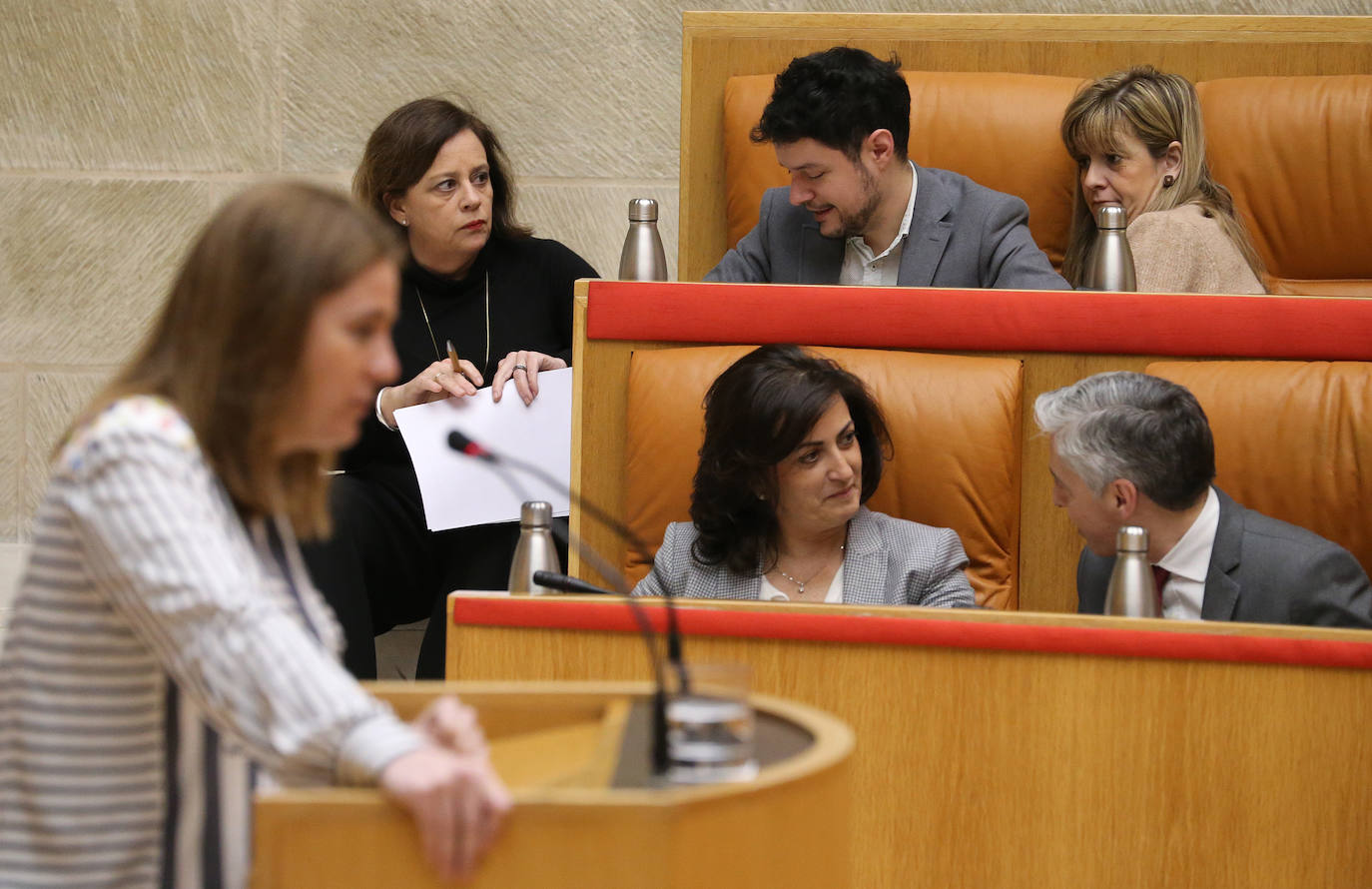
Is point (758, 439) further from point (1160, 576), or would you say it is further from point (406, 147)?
point (406, 147)

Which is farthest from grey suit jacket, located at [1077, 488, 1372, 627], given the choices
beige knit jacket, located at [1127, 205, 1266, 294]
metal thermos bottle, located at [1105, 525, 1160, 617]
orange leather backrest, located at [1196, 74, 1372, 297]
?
orange leather backrest, located at [1196, 74, 1372, 297]

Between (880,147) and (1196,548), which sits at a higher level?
(880,147)

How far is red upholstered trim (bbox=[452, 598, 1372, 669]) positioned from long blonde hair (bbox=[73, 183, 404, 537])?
0.58 meters

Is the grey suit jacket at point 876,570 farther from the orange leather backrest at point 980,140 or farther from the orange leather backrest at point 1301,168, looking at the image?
the orange leather backrest at point 1301,168

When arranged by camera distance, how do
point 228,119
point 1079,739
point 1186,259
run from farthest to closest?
point 228,119
point 1186,259
point 1079,739

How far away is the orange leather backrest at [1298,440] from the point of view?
5.10 ft

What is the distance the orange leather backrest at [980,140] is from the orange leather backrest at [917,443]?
626mm

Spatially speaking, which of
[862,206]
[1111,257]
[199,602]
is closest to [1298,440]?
[1111,257]

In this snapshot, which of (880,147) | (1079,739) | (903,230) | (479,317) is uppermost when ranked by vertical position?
(880,147)

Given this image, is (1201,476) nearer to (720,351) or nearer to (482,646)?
(720,351)

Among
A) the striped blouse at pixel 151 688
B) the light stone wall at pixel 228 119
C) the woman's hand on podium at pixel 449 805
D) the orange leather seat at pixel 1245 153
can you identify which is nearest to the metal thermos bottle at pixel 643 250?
the orange leather seat at pixel 1245 153

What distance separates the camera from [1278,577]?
1.43m

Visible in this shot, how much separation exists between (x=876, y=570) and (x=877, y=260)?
22.1 inches

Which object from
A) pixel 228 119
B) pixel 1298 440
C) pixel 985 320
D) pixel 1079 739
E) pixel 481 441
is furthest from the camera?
pixel 228 119
